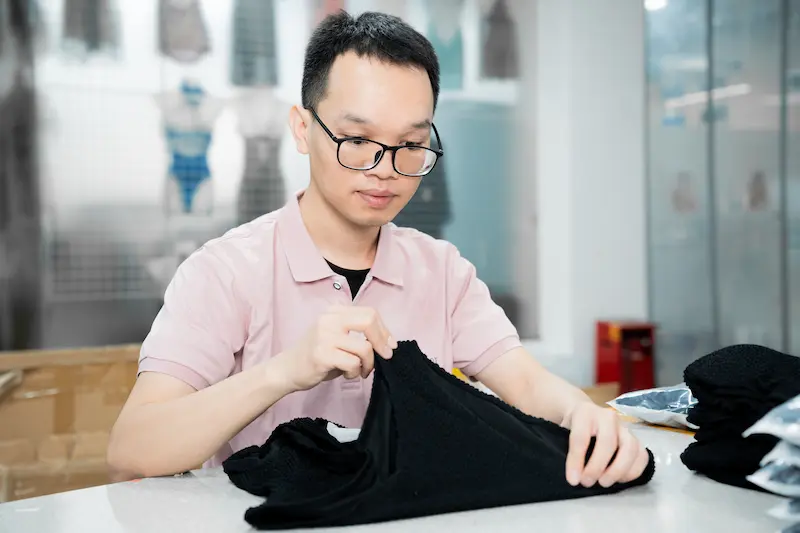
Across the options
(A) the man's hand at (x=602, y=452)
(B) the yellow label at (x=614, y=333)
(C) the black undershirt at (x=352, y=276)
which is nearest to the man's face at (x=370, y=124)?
(C) the black undershirt at (x=352, y=276)

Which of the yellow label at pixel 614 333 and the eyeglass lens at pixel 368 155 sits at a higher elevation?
the eyeglass lens at pixel 368 155

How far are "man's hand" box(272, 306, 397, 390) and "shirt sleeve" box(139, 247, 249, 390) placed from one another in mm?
242

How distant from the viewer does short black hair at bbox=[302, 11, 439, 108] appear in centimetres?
118

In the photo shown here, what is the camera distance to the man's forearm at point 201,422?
967 mm

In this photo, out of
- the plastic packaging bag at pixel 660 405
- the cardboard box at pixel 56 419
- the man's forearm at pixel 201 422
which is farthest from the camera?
the cardboard box at pixel 56 419

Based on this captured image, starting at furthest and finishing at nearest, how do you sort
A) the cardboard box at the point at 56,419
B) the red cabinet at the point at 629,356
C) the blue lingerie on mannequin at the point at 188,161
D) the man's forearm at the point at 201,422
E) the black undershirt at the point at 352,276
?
the red cabinet at the point at 629,356 → the blue lingerie on mannequin at the point at 188,161 → the cardboard box at the point at 56,419 → the black undershirt at the point at 352,276 → the man's forearm at the point at 201,422

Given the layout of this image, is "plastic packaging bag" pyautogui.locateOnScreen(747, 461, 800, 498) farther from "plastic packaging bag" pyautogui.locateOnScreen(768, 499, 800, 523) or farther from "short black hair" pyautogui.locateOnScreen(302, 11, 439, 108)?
"short black hair" pyautogui.locateOnScreen(302, 11, 439, 108)

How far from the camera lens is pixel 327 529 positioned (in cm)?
77

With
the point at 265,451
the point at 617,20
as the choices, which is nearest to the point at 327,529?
the point at 265,451

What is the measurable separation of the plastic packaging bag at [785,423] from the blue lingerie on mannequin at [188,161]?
8.76 feet

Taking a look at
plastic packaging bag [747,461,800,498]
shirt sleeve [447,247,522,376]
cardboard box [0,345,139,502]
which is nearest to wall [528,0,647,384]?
cardboard box [0,345,139,502]

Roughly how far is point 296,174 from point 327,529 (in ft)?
8.41

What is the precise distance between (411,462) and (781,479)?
35 centimetres

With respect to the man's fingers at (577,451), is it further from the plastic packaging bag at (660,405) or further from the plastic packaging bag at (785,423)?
the plastic packaging bag at (660,405)
